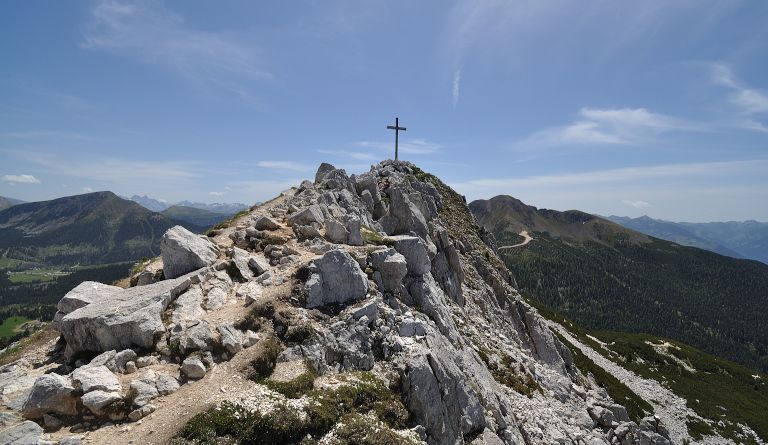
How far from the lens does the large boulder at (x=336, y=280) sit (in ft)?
64.9

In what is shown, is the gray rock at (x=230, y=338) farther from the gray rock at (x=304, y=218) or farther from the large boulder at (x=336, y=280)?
the gray rock at (x=304, y=218)

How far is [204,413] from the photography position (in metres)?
12.4

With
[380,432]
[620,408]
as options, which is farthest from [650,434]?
[380,432]

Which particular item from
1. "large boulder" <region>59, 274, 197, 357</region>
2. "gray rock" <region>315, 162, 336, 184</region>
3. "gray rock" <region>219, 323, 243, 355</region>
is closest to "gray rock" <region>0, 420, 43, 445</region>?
"large boulder" <region>59, 274, 197, 357</region>

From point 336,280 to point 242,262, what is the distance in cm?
622

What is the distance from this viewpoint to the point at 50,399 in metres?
12.3

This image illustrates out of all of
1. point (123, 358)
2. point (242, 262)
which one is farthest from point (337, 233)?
point (123, 358)

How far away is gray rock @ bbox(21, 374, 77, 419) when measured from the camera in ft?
40.1

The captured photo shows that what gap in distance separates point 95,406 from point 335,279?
1108 cm

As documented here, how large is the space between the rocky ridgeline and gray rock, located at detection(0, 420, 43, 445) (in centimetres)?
5

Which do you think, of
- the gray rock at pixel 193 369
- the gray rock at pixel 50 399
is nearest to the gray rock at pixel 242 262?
the gray rock at pixel 193 369

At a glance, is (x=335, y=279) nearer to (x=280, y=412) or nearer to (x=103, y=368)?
(x=280, y=412)

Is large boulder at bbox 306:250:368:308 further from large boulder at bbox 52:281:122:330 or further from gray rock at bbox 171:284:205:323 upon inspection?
large boulder at bbox 52:281:122:330

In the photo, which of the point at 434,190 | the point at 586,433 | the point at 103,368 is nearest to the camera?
the point at 103,368
